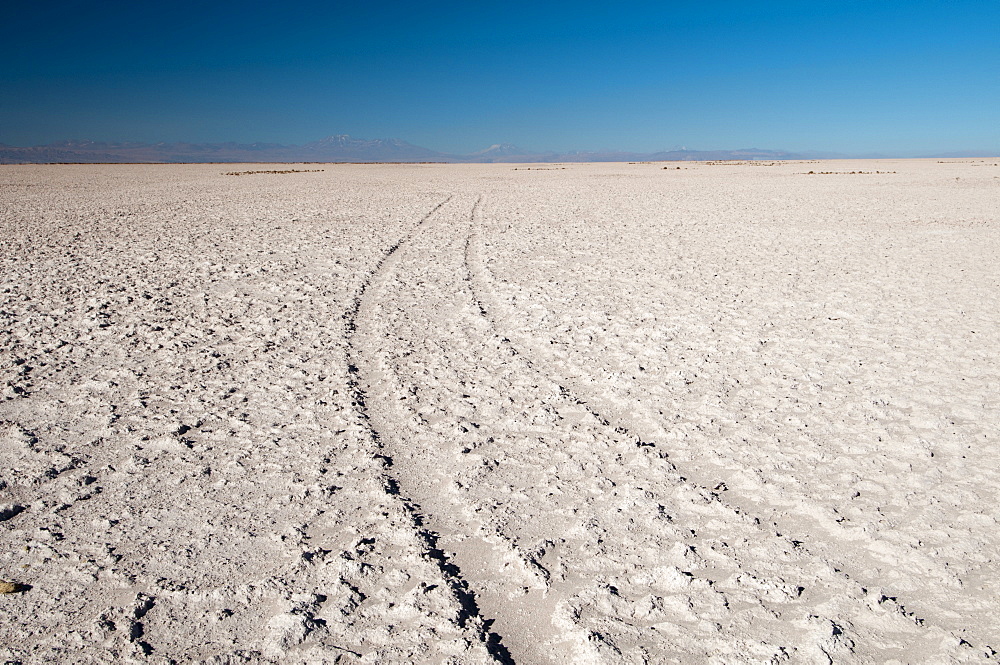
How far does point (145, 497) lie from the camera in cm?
266

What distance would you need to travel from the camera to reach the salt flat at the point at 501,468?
1977 millimetres

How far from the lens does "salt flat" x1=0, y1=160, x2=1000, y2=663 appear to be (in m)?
1.98

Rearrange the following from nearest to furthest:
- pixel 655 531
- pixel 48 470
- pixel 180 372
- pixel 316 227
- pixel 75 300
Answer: pixel 655 531 < pixel 48 470 < pixel 180 372 < pixel 75 300 < pixel 316 227

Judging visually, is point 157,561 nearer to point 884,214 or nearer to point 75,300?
point 75,300

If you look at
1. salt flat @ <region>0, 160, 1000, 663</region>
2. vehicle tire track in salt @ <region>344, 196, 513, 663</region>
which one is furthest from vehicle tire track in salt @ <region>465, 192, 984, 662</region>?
vehicle tire track in salt @ <region>344, 196, 513, 663</region>

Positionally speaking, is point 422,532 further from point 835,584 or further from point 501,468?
point 835,584

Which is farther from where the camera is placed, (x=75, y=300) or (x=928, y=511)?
(x=75, y=300)

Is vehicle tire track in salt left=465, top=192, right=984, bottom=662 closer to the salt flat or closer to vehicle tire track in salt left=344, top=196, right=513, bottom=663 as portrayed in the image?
the salt flat

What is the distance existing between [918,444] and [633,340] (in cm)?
196

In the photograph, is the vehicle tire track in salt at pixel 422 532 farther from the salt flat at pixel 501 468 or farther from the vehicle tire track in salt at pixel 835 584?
the vehicle tire track in salt at pixel 835 584

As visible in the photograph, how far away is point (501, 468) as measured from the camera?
293cm

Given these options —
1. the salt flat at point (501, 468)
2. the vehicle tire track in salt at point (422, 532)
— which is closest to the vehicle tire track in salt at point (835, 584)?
the salt flat at point (501, 468)

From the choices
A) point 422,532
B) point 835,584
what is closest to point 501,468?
point 422,532

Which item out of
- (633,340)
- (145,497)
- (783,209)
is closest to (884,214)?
(783,209)
